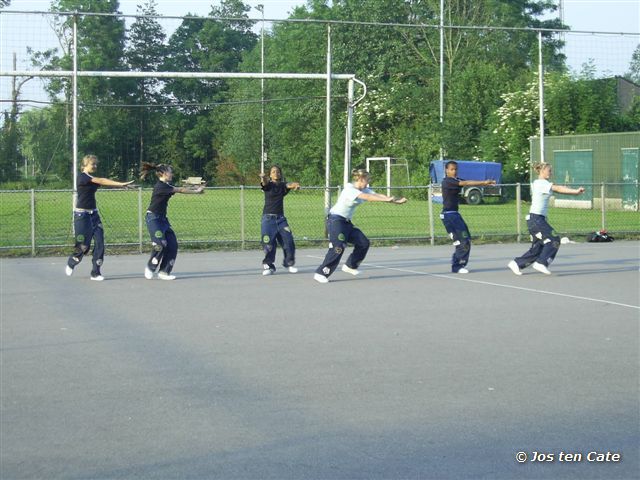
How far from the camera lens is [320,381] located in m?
7.45

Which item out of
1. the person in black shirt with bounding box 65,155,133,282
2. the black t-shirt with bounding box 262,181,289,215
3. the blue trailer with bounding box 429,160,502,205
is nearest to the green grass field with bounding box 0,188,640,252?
the black t-shirt with bounding box 262,181,289,215

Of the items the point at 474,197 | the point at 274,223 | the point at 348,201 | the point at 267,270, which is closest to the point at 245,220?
the point at 274,223

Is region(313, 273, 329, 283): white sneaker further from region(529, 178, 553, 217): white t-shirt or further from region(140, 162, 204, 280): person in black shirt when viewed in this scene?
region(529, 178, 553, 217): white t-shirt

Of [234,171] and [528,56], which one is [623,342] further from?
[528,56]

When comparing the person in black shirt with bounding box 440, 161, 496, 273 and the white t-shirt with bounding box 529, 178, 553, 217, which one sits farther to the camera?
Result: the person in black shirt with bounding box 440, 161, 496, 273

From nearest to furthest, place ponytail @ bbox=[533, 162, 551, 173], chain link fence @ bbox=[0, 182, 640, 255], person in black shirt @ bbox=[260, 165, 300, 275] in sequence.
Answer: ponytail @ bbox=[533, 162, 551, 173]
person in black shirt @ bbox=[260, 165, 300, 275]
chain link fence @ bbox=[0, 182, 640, 255]

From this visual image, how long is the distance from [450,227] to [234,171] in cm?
1793

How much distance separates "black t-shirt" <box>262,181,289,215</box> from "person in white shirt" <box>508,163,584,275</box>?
4.03 meters

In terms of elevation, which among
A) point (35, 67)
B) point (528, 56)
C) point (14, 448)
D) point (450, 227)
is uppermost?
point (528, 56)

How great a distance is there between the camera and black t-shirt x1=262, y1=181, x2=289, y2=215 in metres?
15.9

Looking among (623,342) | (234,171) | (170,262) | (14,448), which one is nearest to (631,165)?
(234,171)

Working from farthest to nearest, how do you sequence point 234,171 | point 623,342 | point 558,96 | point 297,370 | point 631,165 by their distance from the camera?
point 558,96 → point 631,165 → point 234,171 → point 623,342 → point 297,370

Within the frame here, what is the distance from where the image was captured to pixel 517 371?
7820 mm

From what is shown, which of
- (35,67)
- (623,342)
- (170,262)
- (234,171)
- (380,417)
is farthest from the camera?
(234,171)
